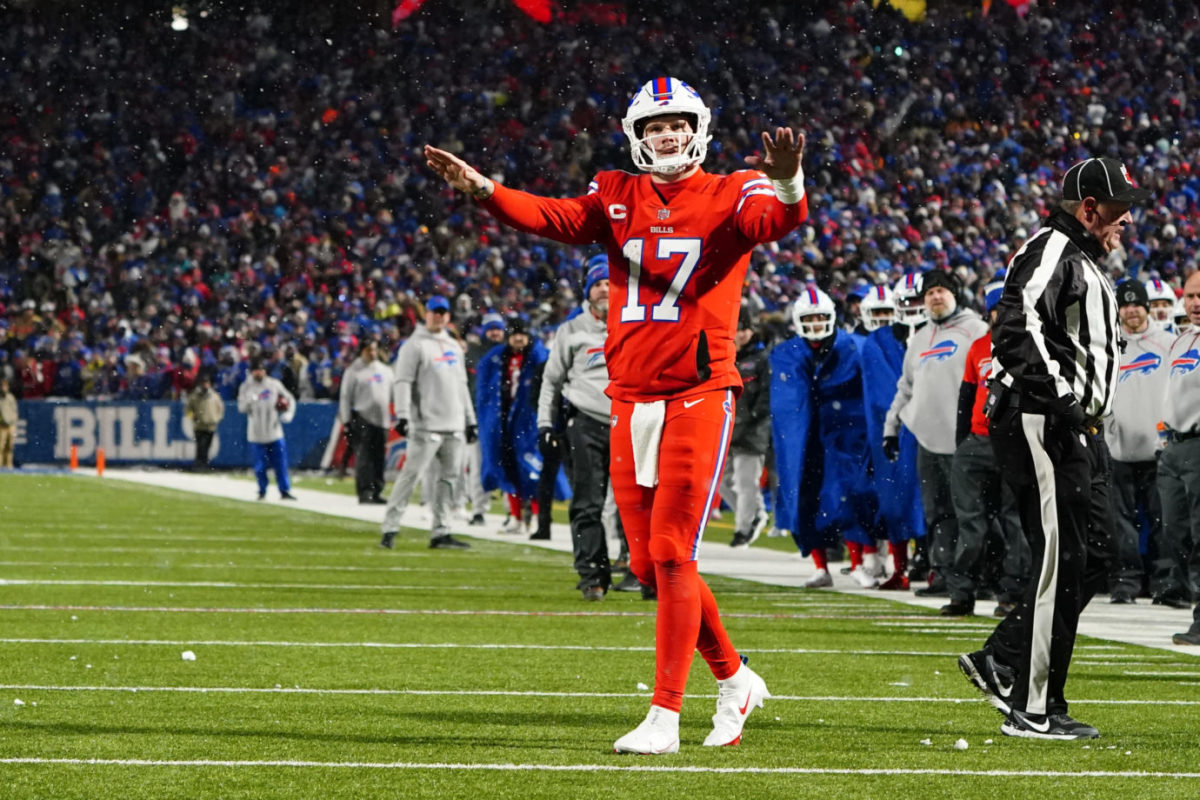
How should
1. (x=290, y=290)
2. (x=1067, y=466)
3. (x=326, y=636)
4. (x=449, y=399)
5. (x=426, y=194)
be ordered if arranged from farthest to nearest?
(x=426, y=194) → (x=290, y=290) → (x=449, y=399) → (x=326, y=636) → (x=1067, y=466)

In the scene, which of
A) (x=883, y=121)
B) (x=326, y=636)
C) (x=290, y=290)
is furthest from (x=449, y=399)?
(x=883, y=121)

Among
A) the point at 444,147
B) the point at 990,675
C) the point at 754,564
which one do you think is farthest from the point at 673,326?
the point at 444,147

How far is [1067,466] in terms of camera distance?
6.22 metres

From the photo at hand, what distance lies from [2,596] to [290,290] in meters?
22.3

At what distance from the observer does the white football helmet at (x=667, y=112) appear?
20.1 feet

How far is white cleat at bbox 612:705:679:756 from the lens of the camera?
5695 mm

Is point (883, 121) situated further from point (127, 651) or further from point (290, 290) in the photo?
point (127, 651)

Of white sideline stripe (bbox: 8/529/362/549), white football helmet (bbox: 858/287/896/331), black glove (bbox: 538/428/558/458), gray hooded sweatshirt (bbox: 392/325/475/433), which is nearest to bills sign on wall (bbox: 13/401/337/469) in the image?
white sideline stripe (bbox: 8/529/362/549)

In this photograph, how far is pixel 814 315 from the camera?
1257cm

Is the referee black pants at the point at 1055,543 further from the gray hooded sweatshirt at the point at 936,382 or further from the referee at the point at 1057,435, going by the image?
the gray hooded sweatshirt at the point at 936,382

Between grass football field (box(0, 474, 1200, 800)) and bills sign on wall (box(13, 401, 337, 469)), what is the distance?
1805cm

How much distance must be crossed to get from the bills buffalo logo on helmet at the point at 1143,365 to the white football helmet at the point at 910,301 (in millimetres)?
1424

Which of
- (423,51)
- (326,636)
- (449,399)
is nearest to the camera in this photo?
(326,636)

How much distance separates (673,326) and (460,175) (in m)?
0.81
